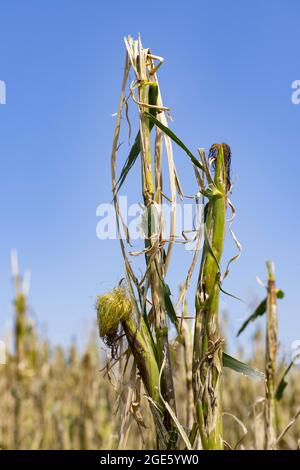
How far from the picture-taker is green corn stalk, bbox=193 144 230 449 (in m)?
1.10

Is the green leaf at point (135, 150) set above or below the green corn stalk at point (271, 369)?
above

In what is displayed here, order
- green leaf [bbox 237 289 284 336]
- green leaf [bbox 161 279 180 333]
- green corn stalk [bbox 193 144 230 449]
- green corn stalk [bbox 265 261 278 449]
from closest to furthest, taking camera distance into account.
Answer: green corn stalk [bbox 193 144 230 449] → green leaf [bbox 161 279 180 333] → green corn stalk [bbox 265 261 278 449] → green leaf [bbox 237 289 284 336]

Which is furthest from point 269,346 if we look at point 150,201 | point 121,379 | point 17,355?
point 17,355

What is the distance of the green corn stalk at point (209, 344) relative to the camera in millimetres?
1103

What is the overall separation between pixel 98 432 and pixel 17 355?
1.81 meters

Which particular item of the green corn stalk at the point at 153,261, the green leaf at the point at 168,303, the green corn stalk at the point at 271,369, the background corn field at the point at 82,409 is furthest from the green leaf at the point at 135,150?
the background corn field at the point at 82,409

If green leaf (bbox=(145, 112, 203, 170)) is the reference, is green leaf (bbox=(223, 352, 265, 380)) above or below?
below

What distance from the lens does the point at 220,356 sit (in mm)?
1128

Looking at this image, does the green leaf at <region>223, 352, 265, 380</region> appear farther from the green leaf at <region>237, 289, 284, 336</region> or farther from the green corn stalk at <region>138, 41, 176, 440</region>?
the green leaf at <region>237, 289, 284, 336</region>

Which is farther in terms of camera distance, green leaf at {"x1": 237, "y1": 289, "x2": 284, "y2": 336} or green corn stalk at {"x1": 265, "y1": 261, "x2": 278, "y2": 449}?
green leaf at {"x1": 237, "y1": 289, "x2": 284, "y2": 336}

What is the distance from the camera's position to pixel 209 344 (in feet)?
3.66

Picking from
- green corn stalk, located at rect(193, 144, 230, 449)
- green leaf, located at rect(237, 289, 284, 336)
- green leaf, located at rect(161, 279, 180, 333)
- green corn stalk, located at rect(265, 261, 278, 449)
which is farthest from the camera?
green leaf, located at rect(237, 289, 284, 336)

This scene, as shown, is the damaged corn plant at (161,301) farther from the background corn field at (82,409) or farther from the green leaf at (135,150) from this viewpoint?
the background corn field at (82,409)

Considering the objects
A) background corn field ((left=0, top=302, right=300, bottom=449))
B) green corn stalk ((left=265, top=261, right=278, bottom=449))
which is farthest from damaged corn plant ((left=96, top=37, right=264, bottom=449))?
background corn field ((left=0, top=302, right=300, bottom=449))
